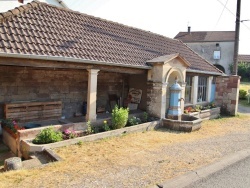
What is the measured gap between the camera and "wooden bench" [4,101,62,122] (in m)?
7.82

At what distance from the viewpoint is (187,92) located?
13836 millimetres

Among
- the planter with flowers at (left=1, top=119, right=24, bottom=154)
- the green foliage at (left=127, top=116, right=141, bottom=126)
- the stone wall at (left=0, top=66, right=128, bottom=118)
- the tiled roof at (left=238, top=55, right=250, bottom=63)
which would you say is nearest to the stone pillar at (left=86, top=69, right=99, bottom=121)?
the green foliage at (left=127, top=116, right=141, bottom=126)

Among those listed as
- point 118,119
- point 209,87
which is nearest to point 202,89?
point 209,87

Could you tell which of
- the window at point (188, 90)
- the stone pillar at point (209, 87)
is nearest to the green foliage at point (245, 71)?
the stone pillar at point (209, 87)

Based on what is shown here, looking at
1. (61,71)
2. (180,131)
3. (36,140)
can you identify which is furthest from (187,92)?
(36,140)

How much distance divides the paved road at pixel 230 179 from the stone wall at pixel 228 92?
9.61 metres

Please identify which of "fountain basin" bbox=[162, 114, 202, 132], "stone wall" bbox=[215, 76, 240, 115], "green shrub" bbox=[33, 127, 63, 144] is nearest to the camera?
"green shrub" bbox=[33, 127, 63, 144]

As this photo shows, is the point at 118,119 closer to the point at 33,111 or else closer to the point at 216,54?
the point at 33,111

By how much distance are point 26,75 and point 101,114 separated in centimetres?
367

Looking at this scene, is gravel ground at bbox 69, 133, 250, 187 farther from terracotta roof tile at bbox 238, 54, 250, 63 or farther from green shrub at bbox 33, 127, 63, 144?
terracotta roof tile at bbox 238, 54, 250, 63

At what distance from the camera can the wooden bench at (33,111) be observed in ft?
25.7

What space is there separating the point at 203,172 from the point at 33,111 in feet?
20.1

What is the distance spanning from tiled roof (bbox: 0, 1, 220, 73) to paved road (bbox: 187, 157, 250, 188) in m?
5.04

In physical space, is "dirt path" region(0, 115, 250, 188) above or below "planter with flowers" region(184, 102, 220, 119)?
below
